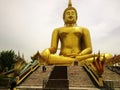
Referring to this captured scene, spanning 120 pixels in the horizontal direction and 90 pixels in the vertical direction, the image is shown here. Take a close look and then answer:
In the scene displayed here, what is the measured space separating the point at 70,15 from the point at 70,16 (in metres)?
0.10

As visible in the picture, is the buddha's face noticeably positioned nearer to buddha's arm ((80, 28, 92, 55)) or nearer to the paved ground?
buddha's arm ((80, 28, 92, 55))

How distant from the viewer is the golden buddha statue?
21.3 m

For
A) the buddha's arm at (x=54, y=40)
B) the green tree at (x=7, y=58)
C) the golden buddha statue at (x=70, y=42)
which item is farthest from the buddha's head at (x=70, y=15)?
the green tree at (x=7, y=58)

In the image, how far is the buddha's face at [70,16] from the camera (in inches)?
939

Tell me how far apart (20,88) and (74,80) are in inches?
134

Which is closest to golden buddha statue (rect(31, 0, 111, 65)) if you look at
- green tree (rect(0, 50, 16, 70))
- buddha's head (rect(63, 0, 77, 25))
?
buddha's head (rect(63, 0, 77, 25))

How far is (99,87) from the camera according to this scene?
1320 cm

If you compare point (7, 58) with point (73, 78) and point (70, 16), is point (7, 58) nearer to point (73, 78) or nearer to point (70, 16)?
point (70, 16)

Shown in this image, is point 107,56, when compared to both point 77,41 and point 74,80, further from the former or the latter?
point 74,80

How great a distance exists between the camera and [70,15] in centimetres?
2408

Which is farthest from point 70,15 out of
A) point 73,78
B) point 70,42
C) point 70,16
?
point 73,78

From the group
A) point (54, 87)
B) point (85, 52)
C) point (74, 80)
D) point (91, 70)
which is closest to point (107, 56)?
point (85, 52)

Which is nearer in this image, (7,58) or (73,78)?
(73,78)

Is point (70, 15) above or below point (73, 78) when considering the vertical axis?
above
